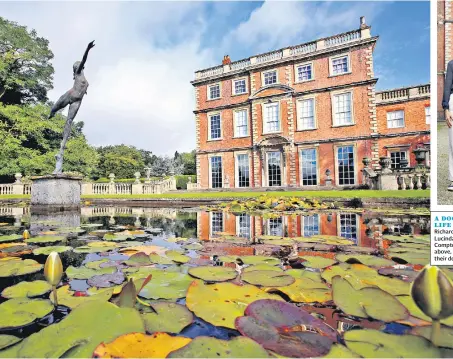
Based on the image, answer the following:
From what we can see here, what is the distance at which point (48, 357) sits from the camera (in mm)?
811

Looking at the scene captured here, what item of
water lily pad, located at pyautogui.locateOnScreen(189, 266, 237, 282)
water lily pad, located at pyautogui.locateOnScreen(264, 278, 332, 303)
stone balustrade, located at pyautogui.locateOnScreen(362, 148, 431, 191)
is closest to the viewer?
water lily pad, located at pyautogui.locateOnScreen(264, 278, 332, 303)

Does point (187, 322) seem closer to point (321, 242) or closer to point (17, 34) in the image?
point (321, 242)

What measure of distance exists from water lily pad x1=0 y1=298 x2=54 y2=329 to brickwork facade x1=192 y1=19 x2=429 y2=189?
→ 15.3m

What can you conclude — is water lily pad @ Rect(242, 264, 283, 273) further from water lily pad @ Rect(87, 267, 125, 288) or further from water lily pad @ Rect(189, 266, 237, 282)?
water lily pad @ Rect(87, 267, 125, 288)

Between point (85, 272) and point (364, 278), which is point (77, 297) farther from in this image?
point (364, 278)

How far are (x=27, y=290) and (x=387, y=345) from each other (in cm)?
170

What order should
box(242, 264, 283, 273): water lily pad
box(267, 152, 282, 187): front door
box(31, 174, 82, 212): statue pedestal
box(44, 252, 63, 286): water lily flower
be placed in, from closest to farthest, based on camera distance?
box(44, 252, 63, 286): water lily flower
box(242, 264, 283, 273): water lily pad
box(31, 174, 82, 212): statue pedestal
box(267, 152, 282, 187): front door

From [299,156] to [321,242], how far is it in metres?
15.0

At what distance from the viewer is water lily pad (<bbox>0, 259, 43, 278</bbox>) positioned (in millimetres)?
1704

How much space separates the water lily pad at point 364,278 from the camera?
137cm

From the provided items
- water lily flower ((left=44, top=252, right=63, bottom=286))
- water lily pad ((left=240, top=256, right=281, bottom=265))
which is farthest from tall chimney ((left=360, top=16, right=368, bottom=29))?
water lily flower ((left=44, top=252, right=63, bottom=286))

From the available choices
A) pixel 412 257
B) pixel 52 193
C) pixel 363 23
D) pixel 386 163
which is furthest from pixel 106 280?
pixel 363 23

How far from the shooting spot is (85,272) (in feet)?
5.54

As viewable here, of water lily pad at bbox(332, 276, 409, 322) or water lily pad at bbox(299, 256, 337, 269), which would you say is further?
water lily pad at bbox(299, 256, 337, 269)
